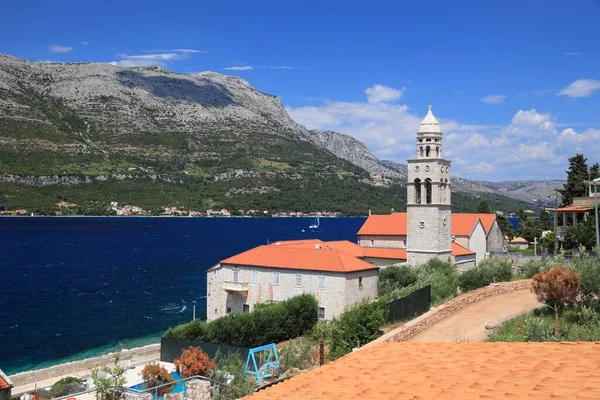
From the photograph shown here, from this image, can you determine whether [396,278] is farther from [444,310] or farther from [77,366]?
[77,366]

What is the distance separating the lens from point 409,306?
1109 inches

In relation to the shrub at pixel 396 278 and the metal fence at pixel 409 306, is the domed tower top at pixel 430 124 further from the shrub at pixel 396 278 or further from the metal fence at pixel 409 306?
the metal fence at pixel 409 306

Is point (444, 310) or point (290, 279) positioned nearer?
point (444, 310)

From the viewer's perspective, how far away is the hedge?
3300 cm

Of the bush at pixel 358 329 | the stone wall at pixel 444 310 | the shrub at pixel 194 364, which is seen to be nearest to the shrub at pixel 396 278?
the stone wall at pixel 444 310

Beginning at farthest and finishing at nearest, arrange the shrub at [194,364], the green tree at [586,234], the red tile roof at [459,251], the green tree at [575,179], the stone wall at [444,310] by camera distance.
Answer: the green tree at [575,179] < the red tile roof at [459,251] < the green tree at [586,234] < the shrub at [194,364] < the stone wall at [444,310]

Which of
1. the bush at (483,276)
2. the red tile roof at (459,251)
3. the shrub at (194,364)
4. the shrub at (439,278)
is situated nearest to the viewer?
the shrub at (194,364)

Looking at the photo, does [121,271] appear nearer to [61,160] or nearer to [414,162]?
[414,162]

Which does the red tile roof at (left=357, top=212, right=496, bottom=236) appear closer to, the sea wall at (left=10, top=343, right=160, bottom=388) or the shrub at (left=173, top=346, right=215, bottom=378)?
the sea wall at (left=10, top=343, right=160, bottom=388)

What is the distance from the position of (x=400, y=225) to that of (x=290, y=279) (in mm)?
17997

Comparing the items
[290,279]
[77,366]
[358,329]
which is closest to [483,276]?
[358,329]

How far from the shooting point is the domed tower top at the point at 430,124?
4516 centimetres

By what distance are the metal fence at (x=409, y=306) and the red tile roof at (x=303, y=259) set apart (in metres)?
10.1

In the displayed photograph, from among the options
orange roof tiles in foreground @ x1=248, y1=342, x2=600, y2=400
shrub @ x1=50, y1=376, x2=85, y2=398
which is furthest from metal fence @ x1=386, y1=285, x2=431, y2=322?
orange roof tiles in foreground @ x1=248, y1=342, x2=600, y2=400
